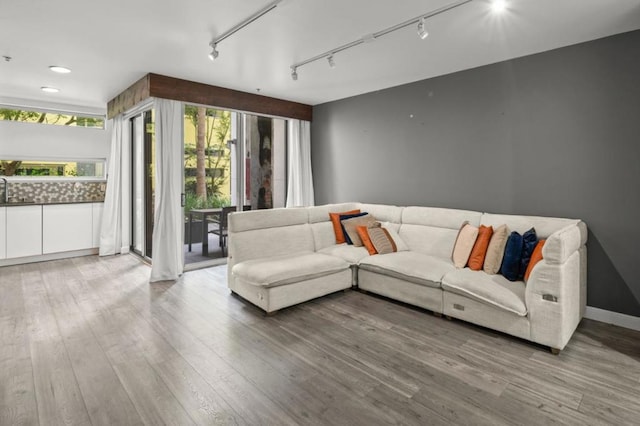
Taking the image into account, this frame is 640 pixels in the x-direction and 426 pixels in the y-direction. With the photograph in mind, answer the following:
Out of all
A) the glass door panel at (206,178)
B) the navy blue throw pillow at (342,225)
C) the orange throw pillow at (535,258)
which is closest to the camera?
the orange throw pillow at (535,258)

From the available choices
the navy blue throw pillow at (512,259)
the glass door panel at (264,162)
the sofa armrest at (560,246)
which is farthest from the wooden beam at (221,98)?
the sofa armrest at (560,246)

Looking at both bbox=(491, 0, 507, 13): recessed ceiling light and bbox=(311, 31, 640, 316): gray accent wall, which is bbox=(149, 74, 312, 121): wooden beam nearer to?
bbox=(311, 31, 640, 316): gray accent wall

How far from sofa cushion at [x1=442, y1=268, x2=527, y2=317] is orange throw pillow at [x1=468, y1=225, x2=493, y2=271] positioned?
3.8 inches

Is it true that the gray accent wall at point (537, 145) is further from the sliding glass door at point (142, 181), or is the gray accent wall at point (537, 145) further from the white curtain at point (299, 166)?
the sliding glass door at point (142, 181)

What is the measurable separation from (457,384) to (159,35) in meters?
3.67

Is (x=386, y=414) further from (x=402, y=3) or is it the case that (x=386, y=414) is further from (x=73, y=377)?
(x=402, y=3)

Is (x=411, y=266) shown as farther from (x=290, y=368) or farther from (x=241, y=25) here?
(x=241, y=25)

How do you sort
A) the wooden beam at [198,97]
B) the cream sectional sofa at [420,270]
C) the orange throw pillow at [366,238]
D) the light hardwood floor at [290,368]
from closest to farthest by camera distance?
the light hardwood floor at [290,368] < the cream sectional sofa at [420,270] < the orange throw pillow at [366,238] < the wooden beam at [198,97]

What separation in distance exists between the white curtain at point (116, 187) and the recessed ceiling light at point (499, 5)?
18.2 ft

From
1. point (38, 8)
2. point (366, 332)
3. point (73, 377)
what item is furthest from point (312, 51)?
point (73, 377)

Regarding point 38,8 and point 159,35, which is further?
point 159,35

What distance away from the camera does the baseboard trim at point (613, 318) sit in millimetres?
3170

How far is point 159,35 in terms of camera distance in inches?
126

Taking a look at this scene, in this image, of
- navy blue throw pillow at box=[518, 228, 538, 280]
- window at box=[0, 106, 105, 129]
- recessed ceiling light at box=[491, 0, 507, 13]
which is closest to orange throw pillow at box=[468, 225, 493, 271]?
navy blue throw pillow at box=[518, 228, 538, 280]
